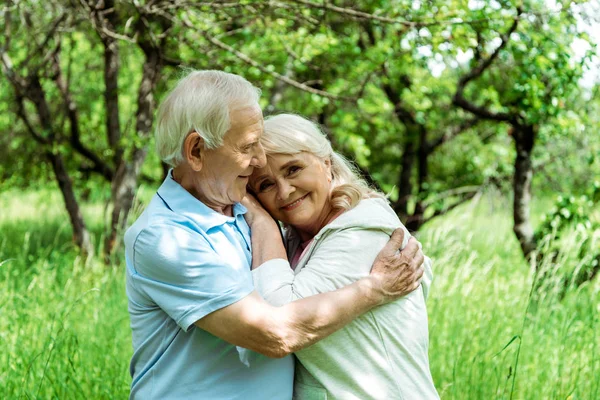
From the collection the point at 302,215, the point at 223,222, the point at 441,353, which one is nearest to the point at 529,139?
the point at 441,353

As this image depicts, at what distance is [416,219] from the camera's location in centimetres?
771

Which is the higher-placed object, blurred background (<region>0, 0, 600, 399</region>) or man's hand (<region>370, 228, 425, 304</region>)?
man's hand (<region>370, 228, 425, 304</region>)

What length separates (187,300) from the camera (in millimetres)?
1868

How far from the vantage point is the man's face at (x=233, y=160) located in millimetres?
2102

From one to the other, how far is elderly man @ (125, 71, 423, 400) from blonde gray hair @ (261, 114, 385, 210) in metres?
0.13

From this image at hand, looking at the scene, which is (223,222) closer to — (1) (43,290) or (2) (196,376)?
(2) (196,376)

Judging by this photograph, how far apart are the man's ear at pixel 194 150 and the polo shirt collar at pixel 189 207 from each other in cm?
9

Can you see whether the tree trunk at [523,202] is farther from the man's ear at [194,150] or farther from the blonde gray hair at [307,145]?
the man's ear at [194,150]

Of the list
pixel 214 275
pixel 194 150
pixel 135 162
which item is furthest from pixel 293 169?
Answer: pixel 135 162

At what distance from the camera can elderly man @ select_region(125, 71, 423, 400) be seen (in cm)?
186

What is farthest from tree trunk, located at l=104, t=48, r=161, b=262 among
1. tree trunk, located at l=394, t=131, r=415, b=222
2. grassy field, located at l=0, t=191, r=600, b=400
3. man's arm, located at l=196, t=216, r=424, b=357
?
man's arm, located at l=196, t=216, r=424, b=357

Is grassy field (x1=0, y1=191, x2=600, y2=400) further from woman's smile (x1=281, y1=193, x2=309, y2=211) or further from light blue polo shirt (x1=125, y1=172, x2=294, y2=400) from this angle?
woman's smile (x1=281, y1=193, x2=309, y2=211)

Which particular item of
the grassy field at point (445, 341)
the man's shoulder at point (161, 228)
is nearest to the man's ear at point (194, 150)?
the man's shoulder at point (161, 228)

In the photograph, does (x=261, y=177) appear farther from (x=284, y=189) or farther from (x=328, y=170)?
(x=328, y=170)
